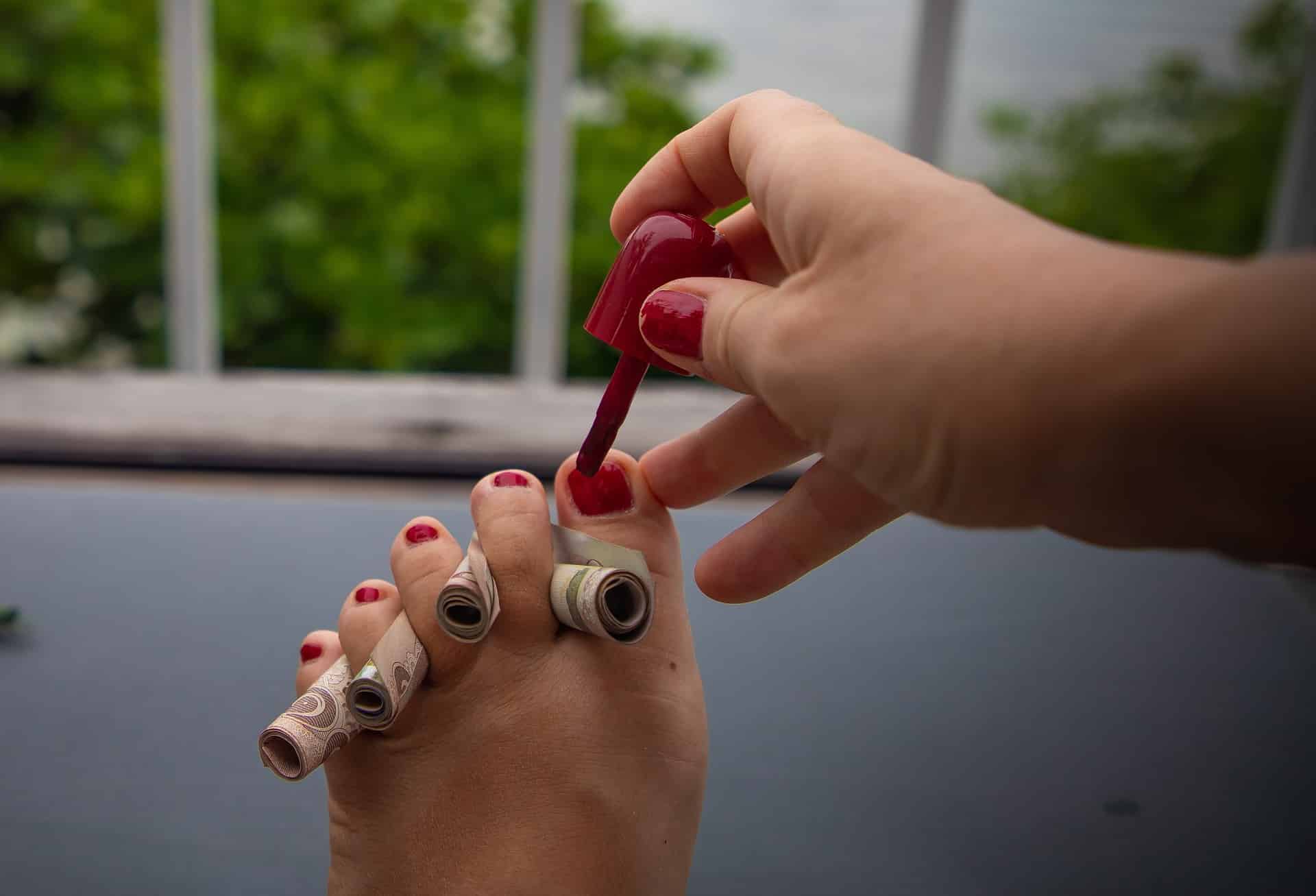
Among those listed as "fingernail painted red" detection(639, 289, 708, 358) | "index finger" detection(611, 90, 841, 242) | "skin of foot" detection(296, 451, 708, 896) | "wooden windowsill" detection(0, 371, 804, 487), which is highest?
"index finger" detection(611, 90, 841, 242)

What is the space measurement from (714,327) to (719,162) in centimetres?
16

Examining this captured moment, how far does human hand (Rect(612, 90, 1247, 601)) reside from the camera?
365 mm

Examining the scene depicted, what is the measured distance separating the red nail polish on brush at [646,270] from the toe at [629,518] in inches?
5.0

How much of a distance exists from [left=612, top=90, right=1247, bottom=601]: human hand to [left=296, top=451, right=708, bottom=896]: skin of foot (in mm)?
207

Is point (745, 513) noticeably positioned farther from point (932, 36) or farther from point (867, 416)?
point (932, 36)

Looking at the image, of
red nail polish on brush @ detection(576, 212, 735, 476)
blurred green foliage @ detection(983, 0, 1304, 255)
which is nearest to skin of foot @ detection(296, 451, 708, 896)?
red nail polish on brush @ detection(576, 212, 735, 476)

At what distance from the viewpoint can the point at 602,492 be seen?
736mm

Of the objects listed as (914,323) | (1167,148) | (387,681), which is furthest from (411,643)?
(1167,148)

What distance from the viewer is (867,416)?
0.45m

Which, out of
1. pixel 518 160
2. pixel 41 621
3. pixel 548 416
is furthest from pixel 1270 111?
pixel 41 621

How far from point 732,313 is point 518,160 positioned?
343 cm

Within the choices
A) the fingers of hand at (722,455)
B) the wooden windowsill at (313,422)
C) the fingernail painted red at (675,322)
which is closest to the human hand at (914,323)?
the fingernail painted red at (675,322)

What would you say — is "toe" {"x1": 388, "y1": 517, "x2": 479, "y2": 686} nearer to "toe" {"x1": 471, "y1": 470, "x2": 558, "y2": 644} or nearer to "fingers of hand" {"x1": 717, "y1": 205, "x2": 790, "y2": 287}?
"toe" {"x1": 471, "y1": 470, "x2": 558, "y2": 644}

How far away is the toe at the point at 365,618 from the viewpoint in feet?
2.33
